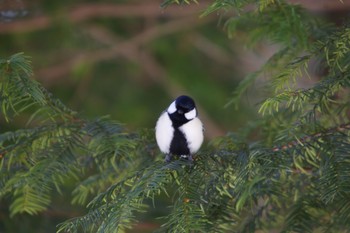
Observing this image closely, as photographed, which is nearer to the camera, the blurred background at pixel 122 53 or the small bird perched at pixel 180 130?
the small bird perched at pixel 180 130

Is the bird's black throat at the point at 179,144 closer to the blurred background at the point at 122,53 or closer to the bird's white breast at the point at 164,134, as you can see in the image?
the bird's white breast at the point at 164,134

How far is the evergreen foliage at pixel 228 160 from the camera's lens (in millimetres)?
1265

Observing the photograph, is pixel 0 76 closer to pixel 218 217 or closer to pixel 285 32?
pixel 218 217

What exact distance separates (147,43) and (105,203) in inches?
101

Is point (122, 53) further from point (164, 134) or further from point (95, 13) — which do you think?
point (164, 134)

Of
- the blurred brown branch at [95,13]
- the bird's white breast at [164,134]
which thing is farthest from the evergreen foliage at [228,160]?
the blurred brown branch at [95,13]

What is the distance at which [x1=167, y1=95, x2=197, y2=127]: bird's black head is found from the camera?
1688 mm

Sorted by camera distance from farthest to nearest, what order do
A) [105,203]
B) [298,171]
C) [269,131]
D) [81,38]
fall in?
[81,38] → [269,131] → [298,171] → [105,203]

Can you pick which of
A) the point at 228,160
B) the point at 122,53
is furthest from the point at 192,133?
the point at 122,53

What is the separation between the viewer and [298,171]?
1527 millimetres

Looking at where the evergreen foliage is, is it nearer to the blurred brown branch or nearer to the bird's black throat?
the bird's black throat

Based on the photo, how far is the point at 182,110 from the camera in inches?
67.3

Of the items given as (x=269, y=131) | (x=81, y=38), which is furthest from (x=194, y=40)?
(x=269, y=131)

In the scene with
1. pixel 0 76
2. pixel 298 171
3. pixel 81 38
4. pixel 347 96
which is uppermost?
pixel 81 38
